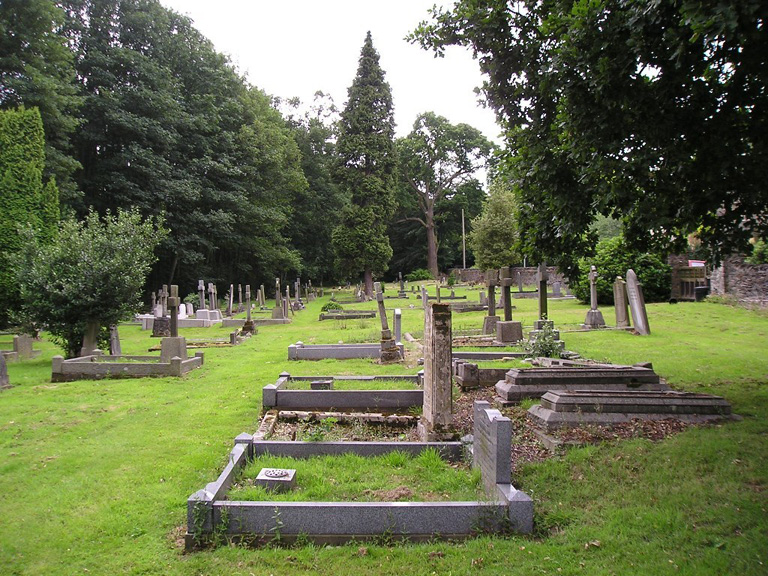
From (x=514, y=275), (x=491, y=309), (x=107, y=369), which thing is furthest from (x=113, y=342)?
(x=514, y=275)

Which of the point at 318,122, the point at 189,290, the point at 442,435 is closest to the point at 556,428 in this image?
the point at 442,435

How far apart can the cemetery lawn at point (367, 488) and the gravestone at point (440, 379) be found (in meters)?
1.27

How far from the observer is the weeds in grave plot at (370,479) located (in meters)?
4.93

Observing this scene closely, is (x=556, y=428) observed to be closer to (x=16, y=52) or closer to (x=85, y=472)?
(x=85, y=472)

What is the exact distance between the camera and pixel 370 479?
5398mm

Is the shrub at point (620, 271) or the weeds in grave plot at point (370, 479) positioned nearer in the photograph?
the weeds in grave plot at point (370, 479)

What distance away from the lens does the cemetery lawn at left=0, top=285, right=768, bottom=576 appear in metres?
3.94

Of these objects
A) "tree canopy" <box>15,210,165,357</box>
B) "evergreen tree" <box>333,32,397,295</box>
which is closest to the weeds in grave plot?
"tree canopy" <box>15,210,165,357</box>

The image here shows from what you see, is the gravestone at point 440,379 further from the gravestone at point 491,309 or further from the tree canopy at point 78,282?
the tree canopy at point 78,282

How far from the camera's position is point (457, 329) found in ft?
57.7

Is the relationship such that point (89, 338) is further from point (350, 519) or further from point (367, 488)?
point (350, 519)

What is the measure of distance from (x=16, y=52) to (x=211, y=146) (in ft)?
44.4

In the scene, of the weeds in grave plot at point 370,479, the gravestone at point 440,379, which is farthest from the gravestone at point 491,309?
the weeds in grave plot at point 370,479

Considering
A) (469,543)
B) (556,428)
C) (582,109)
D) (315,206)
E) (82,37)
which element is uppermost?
(82,37)
